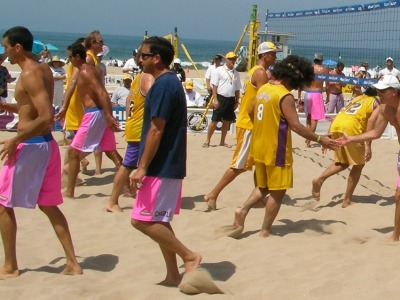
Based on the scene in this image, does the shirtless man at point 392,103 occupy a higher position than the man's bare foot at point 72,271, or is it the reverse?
the shirtless man at point 392,103

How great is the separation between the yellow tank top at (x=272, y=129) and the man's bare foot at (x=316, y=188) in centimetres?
158

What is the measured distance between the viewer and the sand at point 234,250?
4117 mm

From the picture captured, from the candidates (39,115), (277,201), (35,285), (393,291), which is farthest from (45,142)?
(393,291)

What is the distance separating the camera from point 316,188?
6.69 m

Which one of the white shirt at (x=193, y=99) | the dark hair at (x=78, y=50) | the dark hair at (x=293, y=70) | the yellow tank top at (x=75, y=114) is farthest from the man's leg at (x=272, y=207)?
the white shirt at (x=193, y=99)

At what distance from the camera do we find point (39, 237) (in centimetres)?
545

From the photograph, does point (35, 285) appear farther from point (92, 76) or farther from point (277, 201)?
point (92, 76)

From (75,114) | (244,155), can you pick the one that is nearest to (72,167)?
(75,114)

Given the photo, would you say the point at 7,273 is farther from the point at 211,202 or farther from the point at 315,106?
the point at 315,106

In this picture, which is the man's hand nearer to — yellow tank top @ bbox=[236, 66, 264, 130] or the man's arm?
the man's arm

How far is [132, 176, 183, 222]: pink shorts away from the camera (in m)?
3.99

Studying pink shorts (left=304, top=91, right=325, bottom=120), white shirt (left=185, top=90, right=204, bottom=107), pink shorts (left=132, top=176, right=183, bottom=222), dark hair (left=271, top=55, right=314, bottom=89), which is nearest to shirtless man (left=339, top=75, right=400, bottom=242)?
dark hair (left=271, top=55, right=314, bottom=89)

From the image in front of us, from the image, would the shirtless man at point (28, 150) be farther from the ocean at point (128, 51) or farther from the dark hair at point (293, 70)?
the ocean at point (128, 51)

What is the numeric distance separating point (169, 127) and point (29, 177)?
100 centimetres
